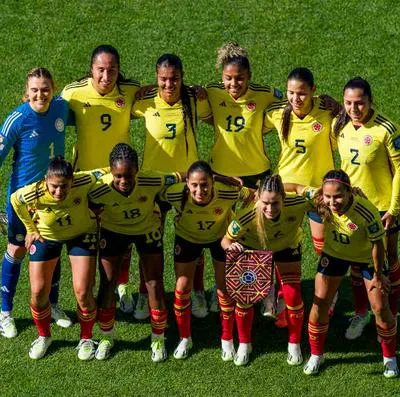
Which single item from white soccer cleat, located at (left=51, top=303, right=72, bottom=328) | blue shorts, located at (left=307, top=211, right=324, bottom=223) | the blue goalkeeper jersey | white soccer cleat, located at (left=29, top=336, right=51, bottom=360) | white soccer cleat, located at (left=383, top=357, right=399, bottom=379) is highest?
the blue goalkeeper jersey

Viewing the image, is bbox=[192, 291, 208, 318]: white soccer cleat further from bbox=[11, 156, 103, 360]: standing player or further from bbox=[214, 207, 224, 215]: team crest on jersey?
bbox=[214, 207, 224, 215]: team crest on jersey

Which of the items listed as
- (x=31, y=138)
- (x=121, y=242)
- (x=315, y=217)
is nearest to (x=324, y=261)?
(x=315, y=217)

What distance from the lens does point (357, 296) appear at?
11031 millimetres

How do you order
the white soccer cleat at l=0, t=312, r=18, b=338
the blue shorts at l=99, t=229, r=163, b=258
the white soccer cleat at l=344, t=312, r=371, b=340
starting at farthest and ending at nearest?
the white soccer cleat at l=0, t=312, r=18, b=338, the white soccer cleat at l=344, t=312, r=371, b=340, the blue shorts at l=99, t=229, r=163, b=258

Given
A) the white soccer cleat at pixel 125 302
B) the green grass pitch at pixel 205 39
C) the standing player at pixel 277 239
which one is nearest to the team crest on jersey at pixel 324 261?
the standing player at pixel 277 239

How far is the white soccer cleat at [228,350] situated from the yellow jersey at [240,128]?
5.32 ft

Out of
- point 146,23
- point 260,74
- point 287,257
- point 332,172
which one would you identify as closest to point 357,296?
point 287,257

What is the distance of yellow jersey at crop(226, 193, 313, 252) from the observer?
398 inches

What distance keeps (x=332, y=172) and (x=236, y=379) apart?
2235mm

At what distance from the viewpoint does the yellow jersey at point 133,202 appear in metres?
10.2

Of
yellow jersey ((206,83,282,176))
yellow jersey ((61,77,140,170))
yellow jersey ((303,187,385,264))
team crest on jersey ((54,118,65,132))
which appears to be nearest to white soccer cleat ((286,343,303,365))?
yellow jersey ((303,187,385,264))

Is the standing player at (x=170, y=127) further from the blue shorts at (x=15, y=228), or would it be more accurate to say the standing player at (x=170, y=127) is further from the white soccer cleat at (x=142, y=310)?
the blue shorts at (x=15, y=228)

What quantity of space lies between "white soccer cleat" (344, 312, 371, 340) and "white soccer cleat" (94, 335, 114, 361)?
7.56 ft

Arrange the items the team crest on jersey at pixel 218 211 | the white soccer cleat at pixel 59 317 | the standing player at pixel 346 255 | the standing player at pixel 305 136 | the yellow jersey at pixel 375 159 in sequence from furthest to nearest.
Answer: the white soccer cleat at pixel 59 317, the standing player at pixel 305 136, the team crest on jersey at pixel 218 211, the yellow jersey at pixel 375 159, the standing player at pixel 346 255
